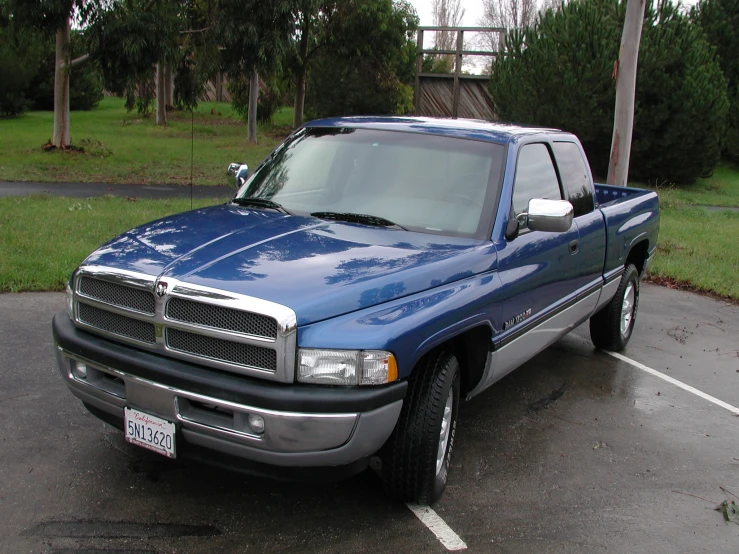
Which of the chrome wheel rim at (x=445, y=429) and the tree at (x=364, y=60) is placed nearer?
the chrome wheel rim at (x=445, y=429)

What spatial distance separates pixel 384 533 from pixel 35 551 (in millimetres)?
1479

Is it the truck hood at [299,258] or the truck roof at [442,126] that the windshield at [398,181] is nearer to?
the truck roof at [442,126]

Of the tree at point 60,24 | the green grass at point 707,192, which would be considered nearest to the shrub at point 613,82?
the green grass at point 707,192

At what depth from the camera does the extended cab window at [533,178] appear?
4508mm

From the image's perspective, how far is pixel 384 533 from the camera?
3.42 meters

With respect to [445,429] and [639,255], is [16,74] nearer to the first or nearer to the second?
[639,255]

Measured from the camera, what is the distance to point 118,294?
340cm

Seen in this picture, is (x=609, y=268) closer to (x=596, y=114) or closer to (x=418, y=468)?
(x=418, y=468)

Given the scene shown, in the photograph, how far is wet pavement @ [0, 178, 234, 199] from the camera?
14273 mm

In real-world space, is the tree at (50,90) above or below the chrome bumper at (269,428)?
above

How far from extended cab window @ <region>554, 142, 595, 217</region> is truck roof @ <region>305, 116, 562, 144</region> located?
11.8 inches

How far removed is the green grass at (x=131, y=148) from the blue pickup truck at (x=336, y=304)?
1371cm

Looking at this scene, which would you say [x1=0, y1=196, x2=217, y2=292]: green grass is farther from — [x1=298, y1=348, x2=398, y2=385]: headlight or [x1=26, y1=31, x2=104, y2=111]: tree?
[x1=26, y1=31, x2=104, y2=111]: tree

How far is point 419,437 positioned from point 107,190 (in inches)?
530
